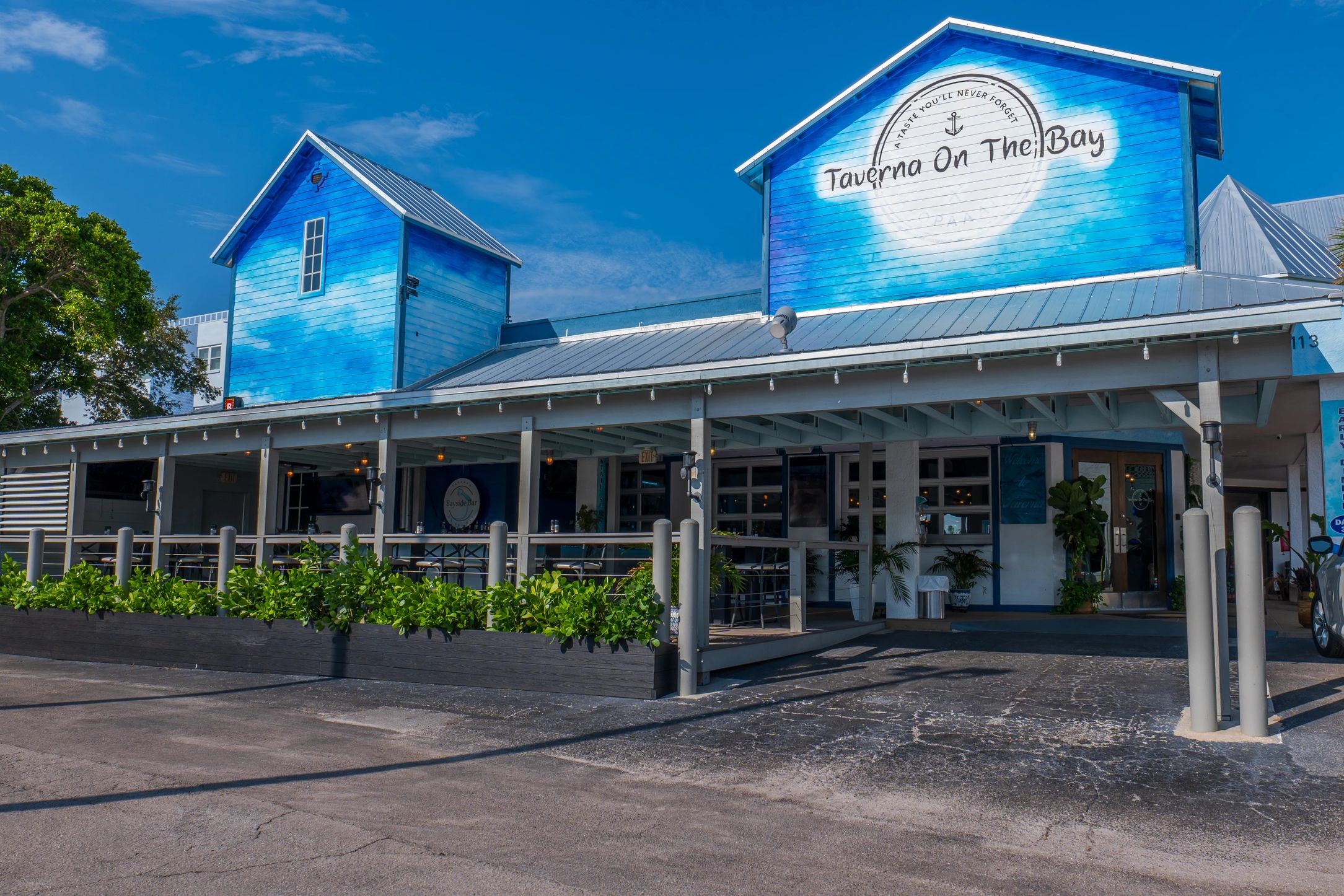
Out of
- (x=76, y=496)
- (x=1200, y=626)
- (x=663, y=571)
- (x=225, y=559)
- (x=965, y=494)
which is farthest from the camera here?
(x=965, y=494)

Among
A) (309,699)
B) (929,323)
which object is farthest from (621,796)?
(929,323)

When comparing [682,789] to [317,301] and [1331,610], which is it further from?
[317,301]

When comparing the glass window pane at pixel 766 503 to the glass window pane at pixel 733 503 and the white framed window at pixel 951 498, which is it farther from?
the white framed window at pixel 951 498

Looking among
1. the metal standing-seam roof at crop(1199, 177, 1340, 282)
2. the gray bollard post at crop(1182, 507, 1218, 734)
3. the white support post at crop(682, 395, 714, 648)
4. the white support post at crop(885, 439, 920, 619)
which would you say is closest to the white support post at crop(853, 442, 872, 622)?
the white support post at crop(885, 439, 920, 619)

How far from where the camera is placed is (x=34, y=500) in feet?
52.5

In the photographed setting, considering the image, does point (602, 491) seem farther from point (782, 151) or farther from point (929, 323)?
point (929, 323)

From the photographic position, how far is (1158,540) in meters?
15.9

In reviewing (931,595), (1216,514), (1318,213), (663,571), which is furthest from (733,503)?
(1318,213)

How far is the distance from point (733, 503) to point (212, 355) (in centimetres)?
2875

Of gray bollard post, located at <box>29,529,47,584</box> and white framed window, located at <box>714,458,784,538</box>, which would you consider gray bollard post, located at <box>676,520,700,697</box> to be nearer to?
white framed window, located at <box>714,458,784,538</box>

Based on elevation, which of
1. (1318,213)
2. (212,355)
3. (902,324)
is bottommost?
(902,324)

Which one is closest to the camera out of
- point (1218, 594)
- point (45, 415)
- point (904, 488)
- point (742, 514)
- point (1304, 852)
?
point (1304, 852)

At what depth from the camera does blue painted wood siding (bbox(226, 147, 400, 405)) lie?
16406 mm

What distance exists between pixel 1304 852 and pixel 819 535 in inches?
473
